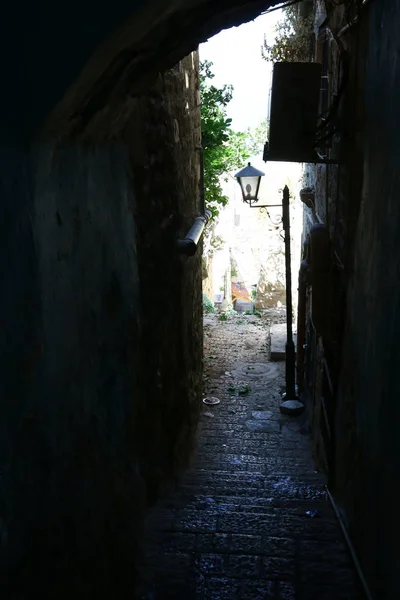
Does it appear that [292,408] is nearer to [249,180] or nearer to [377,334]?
[249,180]

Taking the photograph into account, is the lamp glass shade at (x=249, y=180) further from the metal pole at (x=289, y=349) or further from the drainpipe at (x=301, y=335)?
the drainpipe at (x=301, y=335)

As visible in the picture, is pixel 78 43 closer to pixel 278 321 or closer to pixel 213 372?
pixel 213 372

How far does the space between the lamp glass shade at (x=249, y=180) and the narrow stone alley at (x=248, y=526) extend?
281cm

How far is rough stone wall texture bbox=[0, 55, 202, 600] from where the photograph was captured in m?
1.94

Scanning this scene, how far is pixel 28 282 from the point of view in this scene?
203 cm

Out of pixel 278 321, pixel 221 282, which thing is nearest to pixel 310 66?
pixel 278 321

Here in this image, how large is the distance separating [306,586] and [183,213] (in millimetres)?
3385

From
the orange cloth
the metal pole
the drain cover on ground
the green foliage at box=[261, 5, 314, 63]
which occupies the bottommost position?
the orange cloth

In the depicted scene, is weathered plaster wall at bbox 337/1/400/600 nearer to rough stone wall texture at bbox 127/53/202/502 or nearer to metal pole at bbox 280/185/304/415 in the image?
rough stone wall texture at bbox 127/53/202/502

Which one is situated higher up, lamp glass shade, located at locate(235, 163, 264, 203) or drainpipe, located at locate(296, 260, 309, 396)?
lamp glass shade, located at locate(235, 163, 264, 203)

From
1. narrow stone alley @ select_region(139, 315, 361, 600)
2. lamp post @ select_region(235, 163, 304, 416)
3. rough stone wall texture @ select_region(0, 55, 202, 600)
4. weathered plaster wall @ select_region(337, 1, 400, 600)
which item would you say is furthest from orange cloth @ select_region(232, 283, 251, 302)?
weathered plaster wall @ select_region(337, 1, 400, 600)

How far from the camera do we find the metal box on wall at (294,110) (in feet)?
16.8

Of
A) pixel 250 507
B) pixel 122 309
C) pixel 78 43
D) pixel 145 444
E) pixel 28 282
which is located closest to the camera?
pixel 78 43

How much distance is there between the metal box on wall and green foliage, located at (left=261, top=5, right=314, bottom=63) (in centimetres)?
307
